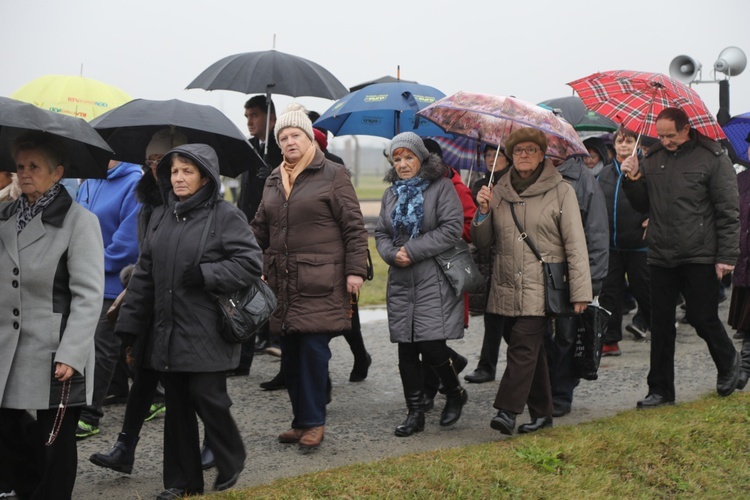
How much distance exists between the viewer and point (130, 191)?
657 cm

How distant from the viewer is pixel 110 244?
6555 mm

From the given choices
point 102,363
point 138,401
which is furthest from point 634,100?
point 102,363

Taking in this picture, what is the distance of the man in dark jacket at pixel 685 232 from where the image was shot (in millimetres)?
6539

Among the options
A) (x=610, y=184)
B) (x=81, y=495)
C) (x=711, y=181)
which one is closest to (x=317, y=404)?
(x=81, y=495)

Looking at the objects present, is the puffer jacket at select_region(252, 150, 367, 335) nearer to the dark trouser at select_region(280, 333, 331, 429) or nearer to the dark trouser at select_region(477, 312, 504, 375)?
the dark trouser at select_region(280, 333, 331, 429)

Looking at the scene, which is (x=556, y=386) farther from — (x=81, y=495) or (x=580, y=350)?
(x=81, y=495)

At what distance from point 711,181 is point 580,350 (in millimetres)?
1468

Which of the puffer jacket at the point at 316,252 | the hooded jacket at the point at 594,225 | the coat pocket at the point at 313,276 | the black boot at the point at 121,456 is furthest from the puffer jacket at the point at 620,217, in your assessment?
the black boot at the point at 121,456

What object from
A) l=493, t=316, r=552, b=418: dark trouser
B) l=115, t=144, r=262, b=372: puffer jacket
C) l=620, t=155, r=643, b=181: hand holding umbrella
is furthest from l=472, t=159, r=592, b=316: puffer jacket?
→ l=115, t=144, r=262, b=372: puffer jacket

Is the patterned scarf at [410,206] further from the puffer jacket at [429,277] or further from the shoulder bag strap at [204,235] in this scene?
the shoulder bag strap at [204,235]

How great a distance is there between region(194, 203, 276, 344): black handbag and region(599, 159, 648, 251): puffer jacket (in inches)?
187

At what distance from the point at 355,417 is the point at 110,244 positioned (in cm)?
209

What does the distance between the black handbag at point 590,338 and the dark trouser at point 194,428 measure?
263 centimetres

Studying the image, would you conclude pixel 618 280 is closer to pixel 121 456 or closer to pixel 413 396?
pixel 413 396
